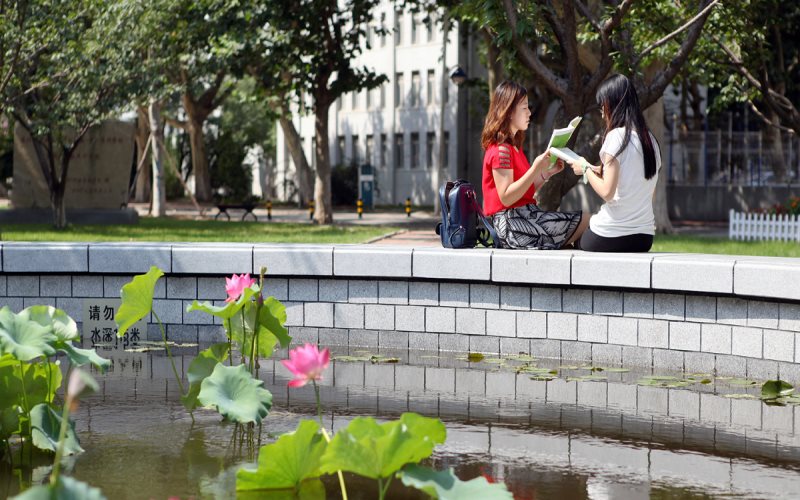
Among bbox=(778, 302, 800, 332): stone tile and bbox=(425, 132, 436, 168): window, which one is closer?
bbox=(778, 302, 800, 332): stone tile

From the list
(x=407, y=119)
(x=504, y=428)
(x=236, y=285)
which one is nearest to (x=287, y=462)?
(x=236, y=285)

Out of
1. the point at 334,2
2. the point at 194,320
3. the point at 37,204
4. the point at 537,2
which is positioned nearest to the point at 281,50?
the point at 334,2

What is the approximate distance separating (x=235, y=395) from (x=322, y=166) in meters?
25.9

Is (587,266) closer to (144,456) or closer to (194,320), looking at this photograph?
(194,320)

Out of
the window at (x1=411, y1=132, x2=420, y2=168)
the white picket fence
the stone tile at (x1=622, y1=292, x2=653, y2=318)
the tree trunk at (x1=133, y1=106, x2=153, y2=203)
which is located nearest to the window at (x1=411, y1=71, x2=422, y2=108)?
the window at (x1=411, y1=132, x2=420, y2=168)

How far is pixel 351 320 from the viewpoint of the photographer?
9.63 metres

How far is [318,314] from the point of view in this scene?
9.68 meters

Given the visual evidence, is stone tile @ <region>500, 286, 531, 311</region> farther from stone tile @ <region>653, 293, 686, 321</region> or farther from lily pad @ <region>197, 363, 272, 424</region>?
lily pad @ <region>197, 363, 272, 424</region>

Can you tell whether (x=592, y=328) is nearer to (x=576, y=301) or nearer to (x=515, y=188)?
(x=576, y=301)

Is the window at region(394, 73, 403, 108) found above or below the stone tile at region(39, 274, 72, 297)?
above

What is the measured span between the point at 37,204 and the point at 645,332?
23.3 meters

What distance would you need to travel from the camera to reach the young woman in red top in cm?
967

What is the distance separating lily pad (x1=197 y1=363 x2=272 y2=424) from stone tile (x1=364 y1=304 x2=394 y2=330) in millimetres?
3560

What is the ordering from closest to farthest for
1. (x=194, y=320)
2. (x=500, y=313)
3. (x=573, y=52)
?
(x=500, y=313) < (x=194, y=320) < (x=573, y=52)
